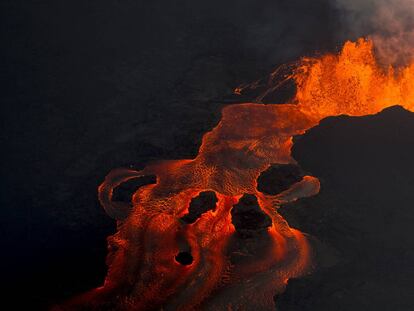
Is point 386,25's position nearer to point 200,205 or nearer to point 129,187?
point 200,205

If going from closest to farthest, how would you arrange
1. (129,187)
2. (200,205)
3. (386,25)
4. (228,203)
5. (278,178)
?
(200,205) < (228,203) < (129,187) < (278,178) < (386,25)

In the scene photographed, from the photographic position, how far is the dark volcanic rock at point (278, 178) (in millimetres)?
14102

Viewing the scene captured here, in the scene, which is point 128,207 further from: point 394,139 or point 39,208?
point 394,139

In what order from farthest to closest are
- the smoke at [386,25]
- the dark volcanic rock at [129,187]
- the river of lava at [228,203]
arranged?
1. the smoke at [386,25]
2. the dark volcanic rock at [129,187]
3. the river of lava at [228,203]

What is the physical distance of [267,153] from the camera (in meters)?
15.3

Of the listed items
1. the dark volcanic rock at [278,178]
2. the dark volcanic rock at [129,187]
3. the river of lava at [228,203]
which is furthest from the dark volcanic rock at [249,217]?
the dark volcanic rock at [129,187]

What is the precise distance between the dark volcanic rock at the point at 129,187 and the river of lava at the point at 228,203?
142mm

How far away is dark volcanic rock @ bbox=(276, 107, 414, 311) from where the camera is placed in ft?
36.6

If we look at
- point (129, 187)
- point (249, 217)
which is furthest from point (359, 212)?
point (129, 187)

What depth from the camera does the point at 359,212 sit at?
13.2 meters

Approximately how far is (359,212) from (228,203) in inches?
146

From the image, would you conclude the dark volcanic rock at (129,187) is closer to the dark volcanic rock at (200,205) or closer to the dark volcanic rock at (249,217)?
the dark volcanic rock at (200,205)

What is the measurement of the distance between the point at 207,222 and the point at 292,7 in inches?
538

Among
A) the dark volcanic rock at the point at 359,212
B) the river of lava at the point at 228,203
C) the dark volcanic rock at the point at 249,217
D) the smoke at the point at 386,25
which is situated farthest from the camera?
the smoke at the point at 386,25
